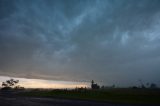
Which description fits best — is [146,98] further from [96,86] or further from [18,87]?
[18,87]

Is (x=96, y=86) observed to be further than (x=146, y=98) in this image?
Yes

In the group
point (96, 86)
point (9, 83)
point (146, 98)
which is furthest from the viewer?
point (9, 83)

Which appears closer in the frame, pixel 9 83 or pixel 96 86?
pixel 96 86

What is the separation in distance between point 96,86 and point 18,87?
8522 centimetres

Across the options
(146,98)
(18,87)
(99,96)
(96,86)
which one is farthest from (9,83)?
(146,98)

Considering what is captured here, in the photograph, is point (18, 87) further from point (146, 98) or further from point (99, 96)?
point (146, 98)

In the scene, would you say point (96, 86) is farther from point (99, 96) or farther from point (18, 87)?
point (18, 87)

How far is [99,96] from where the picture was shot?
62688 mm

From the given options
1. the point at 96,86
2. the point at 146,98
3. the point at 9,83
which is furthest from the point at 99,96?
the point at 9,83

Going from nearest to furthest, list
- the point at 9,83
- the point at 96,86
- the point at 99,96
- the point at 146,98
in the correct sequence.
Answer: the point at 146,98 → the point at 99,96 → the point at 96,86 → the point at 9,83

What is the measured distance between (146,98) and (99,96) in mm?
16011

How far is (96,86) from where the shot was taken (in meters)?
134

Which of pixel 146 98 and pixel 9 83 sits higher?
pixel 9 83

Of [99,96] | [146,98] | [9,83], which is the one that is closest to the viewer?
[146,98]
